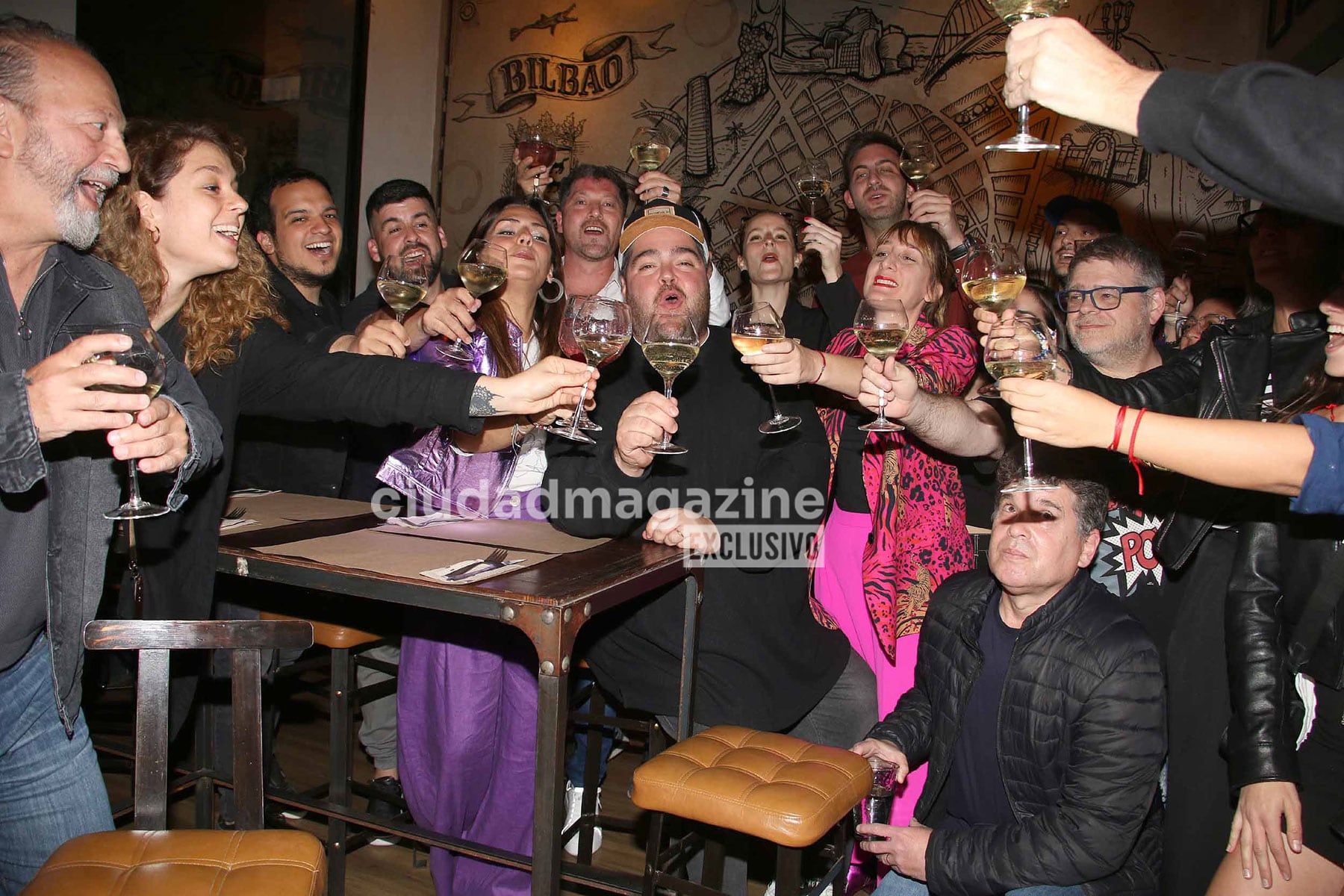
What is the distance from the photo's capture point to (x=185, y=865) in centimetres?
158

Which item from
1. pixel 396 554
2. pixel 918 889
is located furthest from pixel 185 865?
pixel 918 889

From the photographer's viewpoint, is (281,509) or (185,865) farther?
(281,509)

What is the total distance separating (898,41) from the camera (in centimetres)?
545

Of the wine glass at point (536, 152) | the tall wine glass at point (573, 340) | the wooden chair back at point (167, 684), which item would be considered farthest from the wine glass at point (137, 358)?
the wine glass at point (536, 152)

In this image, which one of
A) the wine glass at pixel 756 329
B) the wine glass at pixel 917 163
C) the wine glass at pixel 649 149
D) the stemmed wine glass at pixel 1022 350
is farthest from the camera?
the wine glass at pixel 649 149

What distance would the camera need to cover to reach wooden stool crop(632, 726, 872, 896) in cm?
184

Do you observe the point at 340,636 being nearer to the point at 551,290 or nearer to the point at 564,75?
the point at 551,290

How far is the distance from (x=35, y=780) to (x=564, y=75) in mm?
5860

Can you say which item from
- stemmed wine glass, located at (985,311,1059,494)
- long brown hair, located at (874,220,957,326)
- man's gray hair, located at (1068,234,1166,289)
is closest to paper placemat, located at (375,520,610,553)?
stemmed wine glass, located at (985,311,1059,494)

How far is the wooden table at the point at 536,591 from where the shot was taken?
183 centimetres

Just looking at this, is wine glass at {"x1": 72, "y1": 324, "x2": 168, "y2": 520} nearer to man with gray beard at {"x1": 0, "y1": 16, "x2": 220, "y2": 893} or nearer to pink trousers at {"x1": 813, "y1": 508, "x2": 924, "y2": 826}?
man with gray beard at {"x1": 0, "y1": 16, "x2": 220, "y2": 893}

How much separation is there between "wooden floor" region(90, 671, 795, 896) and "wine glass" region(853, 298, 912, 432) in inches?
68.7

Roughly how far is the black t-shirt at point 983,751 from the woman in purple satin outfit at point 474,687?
1.15 m

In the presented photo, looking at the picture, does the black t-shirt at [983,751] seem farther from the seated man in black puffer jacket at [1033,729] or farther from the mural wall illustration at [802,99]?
the mural wall illustration at [802,99]
